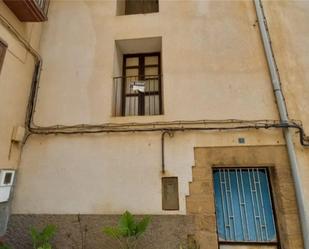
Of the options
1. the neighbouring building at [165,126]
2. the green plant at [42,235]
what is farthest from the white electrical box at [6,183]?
the green plant at [42,235]

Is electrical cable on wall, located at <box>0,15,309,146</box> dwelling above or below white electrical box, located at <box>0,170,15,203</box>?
above

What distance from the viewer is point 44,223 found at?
357 centimetres

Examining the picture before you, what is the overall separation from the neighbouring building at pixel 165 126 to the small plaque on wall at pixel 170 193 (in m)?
0.02

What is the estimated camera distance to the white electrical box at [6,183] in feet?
11.5

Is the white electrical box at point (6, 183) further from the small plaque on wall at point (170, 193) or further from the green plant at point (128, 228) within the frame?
the small plaque on wall at point (170, 193)

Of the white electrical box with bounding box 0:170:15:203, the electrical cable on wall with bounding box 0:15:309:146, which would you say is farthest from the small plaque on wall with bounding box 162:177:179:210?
the white electrical box with bounding box 0:170:15:203

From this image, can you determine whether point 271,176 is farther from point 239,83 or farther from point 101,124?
point 101,124

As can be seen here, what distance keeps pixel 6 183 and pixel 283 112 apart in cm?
485

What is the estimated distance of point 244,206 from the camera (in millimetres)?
3512

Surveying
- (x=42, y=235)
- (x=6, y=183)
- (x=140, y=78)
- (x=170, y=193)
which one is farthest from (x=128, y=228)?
(x=140, y=78)

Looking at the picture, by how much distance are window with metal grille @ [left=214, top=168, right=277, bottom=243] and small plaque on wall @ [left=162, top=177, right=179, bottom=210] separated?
0.70 metres

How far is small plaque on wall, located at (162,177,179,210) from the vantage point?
3.47 meters

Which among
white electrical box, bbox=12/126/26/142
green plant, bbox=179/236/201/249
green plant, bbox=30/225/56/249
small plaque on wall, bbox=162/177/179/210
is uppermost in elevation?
white electrical box, bbox=12/126/26/142

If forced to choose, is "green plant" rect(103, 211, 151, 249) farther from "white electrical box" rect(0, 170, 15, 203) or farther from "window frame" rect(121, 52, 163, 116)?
"window frame" rect(121, 52, 163, 116)
